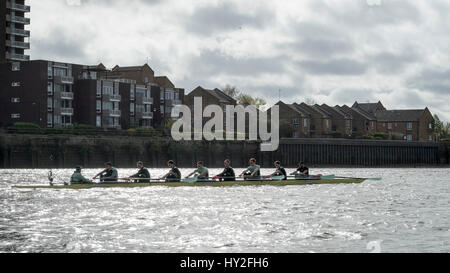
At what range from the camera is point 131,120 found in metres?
122

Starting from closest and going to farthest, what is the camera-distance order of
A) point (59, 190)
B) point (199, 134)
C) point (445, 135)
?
1. point (59, 190)
2. point (199, 134)
3. point (445, 135)

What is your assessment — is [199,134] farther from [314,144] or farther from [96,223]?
[96,223]

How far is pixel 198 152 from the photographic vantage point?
95.4 meters

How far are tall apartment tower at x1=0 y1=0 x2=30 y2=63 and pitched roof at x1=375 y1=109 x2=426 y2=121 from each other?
3270 inches

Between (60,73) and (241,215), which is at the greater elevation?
(60,73)

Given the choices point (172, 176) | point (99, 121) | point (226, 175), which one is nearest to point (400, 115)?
point (99, 121)

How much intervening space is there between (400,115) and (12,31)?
88.5 meters

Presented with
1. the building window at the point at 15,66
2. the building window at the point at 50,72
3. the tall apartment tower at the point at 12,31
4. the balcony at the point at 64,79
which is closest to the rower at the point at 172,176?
the building window at the point at 50,72

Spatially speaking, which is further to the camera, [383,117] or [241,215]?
[383,117]

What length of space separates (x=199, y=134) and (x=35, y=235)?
7660 centimetres

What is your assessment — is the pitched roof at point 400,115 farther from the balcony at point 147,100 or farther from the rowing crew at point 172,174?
the rowing crew at point 172,174

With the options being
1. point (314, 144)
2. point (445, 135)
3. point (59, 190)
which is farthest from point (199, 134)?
point (445, 135)

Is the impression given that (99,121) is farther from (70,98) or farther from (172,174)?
(172,174)

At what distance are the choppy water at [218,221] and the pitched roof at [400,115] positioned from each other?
120 m
